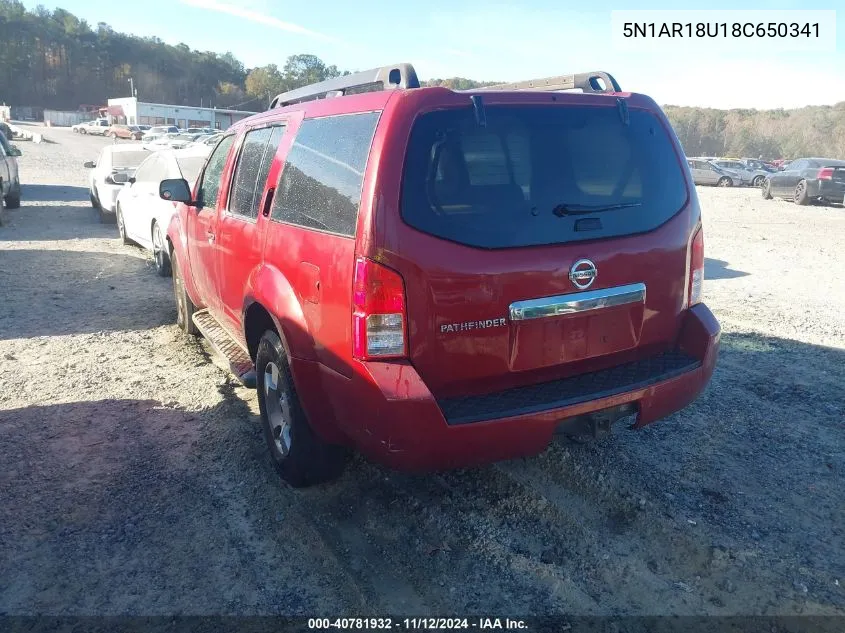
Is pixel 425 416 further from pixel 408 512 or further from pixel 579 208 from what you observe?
pixel 579 208

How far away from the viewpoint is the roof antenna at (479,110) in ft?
9.71

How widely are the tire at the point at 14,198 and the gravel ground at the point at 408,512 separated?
1123 cm

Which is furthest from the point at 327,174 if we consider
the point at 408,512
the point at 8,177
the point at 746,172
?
the point at 746,172

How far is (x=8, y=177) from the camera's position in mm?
14773

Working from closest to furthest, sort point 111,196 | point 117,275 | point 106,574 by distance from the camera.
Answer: point 106,574 → point 117,275 → point 111,196

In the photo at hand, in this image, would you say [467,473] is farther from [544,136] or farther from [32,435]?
[32,435]

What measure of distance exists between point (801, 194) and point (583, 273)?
21.6m

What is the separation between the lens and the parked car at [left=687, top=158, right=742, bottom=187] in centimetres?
3322

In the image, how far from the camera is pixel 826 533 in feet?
10.7

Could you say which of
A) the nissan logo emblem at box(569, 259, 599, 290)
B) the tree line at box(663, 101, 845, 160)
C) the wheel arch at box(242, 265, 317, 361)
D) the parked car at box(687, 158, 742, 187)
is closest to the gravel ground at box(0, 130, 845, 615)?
the wheel arch at box(242, 265, 317, 361)

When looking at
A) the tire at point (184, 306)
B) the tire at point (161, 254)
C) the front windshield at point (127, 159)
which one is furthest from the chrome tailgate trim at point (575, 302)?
the front windshield at point (127, 159)

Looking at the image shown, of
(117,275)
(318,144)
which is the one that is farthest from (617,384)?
(117,275)

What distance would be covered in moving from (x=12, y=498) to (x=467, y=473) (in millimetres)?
2489

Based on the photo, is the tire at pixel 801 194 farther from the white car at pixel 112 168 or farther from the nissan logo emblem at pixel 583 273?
the nissan logo emblem at pixel 583 273
